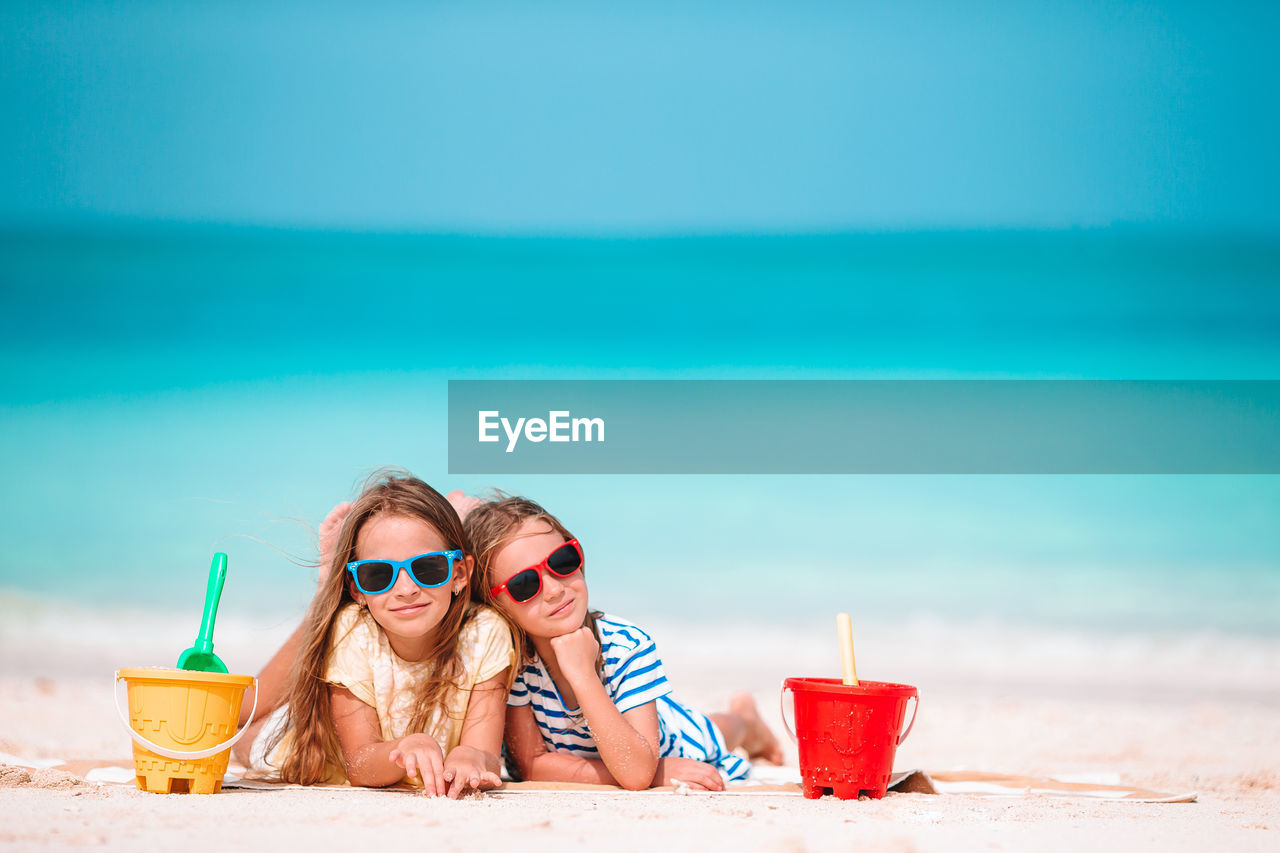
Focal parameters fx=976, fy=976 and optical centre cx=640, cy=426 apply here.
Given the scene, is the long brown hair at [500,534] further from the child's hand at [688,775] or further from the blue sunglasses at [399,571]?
the child's hand at [688,775]

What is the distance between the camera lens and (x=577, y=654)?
1.94 meters

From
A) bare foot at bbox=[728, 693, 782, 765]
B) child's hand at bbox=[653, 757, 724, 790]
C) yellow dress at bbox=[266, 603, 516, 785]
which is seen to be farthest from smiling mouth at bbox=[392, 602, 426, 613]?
bare foot at bbox=[728, 693, 782, 765]

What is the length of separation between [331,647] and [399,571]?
27 centimetres

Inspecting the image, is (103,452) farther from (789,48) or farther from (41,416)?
(789,48)

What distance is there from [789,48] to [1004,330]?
2553mm

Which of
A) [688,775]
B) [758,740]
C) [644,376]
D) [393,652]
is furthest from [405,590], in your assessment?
[644,376]

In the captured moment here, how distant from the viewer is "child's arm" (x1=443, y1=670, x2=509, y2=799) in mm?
1825

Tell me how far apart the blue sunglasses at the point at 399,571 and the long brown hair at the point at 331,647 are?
0.25ft

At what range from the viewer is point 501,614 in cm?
209

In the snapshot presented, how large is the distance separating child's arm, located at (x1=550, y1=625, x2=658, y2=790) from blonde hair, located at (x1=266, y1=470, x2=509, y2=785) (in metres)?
0.23

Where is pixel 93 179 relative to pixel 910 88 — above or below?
below

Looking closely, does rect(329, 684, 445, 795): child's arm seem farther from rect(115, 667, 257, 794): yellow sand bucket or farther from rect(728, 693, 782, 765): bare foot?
rect(728, 693, 782, 765): bare foot

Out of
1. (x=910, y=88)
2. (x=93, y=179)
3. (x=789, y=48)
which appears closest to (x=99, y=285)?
(x=93, y=179)
